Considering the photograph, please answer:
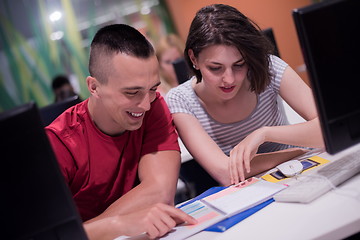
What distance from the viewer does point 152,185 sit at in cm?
147

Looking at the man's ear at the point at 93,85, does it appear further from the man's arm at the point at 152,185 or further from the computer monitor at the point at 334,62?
the computer monitor at the point at 334,62

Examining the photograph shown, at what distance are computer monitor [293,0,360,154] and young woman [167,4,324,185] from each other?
401mm

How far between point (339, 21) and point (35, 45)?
492cm

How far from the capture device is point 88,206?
62.5 inches

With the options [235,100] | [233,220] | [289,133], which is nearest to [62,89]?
[235,100]

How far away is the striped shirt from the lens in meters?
1.79

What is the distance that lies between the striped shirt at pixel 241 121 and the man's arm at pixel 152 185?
0.28 metres

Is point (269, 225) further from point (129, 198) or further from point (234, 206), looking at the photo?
point (129, 198)

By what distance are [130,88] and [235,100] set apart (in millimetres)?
634

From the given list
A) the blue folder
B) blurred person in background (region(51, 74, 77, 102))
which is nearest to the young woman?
the blue folder

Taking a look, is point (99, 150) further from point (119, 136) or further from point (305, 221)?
point (305, 221)

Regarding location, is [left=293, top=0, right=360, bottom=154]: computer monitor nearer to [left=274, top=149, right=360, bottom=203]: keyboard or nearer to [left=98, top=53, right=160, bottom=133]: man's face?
[left=274, top=149, right=360, bottom=203]: keyboard

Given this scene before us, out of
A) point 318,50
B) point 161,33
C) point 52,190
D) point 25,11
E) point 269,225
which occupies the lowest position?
point 269,225

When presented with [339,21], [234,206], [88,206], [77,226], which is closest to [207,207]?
[234,206]
